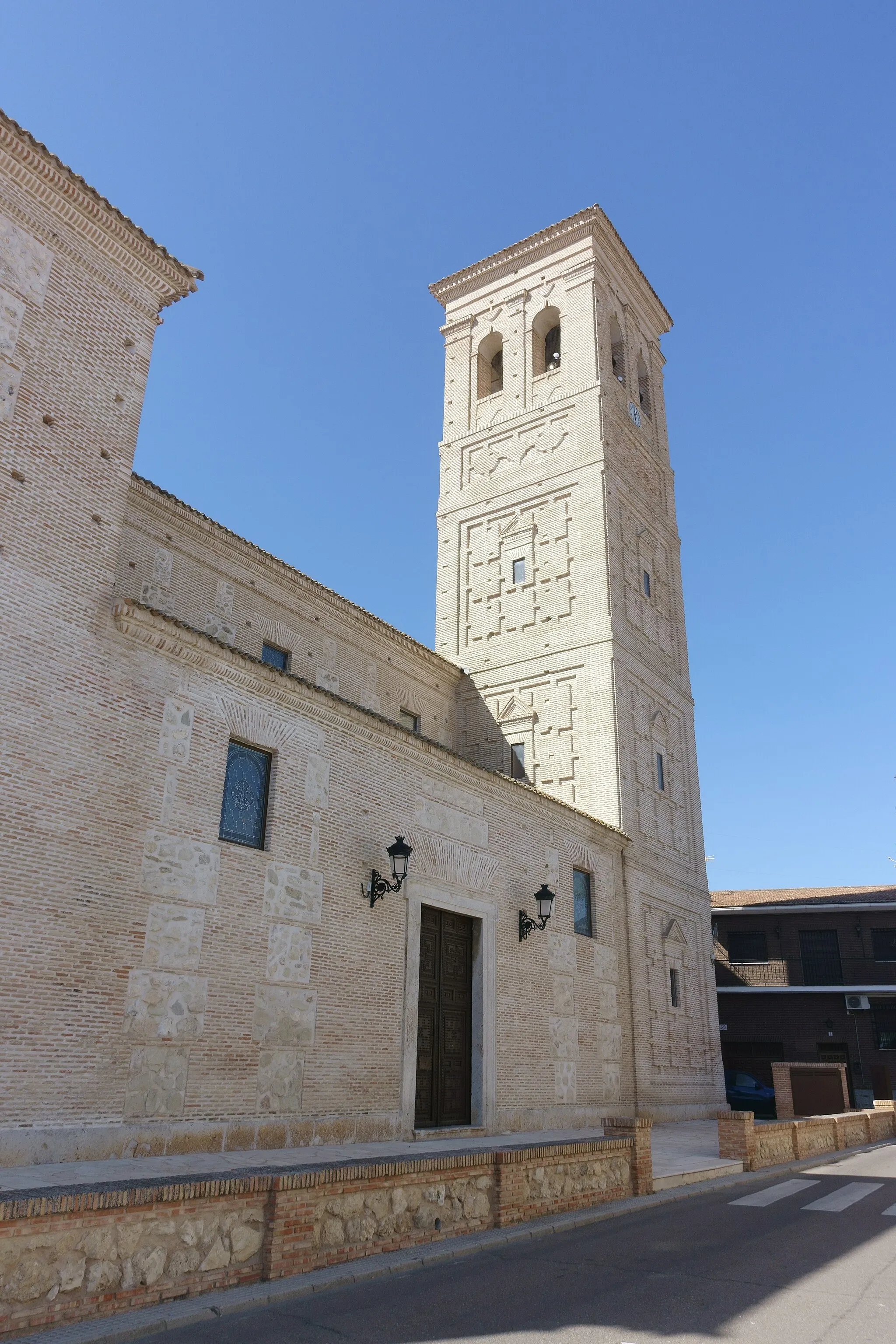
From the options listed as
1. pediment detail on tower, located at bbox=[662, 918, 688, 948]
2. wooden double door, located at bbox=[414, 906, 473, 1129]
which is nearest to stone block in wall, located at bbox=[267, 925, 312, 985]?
wooden double door, located at bbox=[414, 906, 473, 1129]

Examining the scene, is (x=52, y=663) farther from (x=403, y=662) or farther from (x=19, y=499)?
(x=403, y=662)

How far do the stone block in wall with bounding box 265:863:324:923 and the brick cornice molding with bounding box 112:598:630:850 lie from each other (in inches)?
68.3

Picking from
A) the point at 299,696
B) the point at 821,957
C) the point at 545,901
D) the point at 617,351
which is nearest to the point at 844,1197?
the point at 545,901

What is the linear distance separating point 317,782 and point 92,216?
6551mm

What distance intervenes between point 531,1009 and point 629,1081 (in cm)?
361

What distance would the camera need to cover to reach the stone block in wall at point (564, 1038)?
14023mm

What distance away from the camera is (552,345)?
24453 mm

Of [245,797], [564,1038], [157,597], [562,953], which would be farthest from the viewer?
[562,953]

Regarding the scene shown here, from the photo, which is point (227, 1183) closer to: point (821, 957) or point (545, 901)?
point (545, 901)

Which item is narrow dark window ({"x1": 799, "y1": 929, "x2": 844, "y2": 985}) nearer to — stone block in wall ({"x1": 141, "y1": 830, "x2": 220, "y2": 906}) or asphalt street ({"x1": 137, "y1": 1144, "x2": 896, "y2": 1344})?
asphalt street ({"x1": 137, "y1": 1144, "x2": 896, "y2": 1344})

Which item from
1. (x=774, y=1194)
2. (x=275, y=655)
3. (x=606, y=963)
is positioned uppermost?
(x=275, y=655)

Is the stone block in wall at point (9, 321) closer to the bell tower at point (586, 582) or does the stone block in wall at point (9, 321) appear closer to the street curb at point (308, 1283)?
the street curb at point (308, 1283)

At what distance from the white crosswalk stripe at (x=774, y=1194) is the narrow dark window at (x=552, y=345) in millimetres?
18583

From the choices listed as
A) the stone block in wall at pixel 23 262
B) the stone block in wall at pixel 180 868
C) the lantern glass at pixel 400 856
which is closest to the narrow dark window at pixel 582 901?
the lantern glass at pixel 400 856
